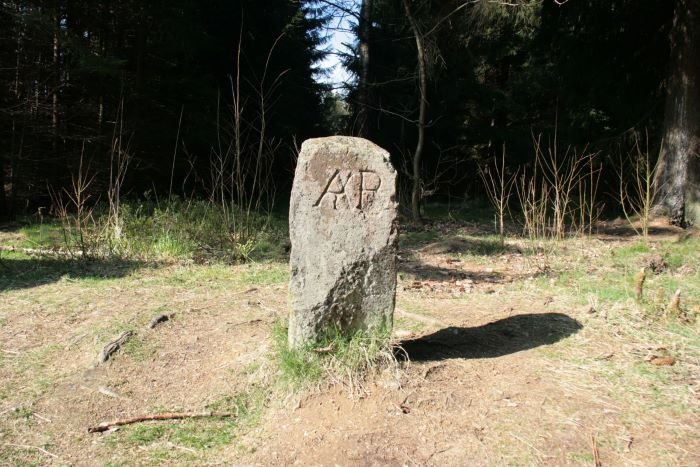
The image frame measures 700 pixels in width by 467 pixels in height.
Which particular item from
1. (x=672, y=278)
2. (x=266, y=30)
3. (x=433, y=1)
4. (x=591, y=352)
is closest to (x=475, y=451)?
(x=591, y=352)

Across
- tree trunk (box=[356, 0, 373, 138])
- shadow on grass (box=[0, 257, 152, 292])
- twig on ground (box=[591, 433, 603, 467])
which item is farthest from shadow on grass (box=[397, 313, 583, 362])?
tree trunk (box=[356, 0, 373, 138])

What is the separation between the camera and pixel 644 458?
2.45 metres

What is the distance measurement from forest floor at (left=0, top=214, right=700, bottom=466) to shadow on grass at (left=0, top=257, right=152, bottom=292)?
64 millimetres

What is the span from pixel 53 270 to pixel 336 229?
4.03 meters

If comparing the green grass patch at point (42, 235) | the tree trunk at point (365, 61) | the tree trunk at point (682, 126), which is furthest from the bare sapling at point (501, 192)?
the green grass patch at point (42, 235)

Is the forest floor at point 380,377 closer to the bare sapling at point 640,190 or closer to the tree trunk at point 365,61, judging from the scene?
the bare sapling at point 640,190

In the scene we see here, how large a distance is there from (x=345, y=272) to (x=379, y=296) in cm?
25

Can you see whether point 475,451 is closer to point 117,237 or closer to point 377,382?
point 377,382

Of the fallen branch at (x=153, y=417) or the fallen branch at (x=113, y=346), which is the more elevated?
the fallen branch at (x=113, y=346)

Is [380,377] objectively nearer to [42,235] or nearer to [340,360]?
[340,360]

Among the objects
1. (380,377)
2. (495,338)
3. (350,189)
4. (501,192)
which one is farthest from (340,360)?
(501,192)

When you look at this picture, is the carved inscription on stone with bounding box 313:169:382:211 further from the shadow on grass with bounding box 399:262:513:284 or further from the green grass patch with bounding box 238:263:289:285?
the shadow on grass with bounding box 399:262:513:284

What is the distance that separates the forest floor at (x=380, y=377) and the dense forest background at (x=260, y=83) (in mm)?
1950

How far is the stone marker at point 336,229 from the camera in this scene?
3.08 m
